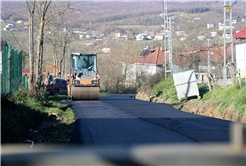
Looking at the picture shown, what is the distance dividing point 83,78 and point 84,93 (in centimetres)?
111

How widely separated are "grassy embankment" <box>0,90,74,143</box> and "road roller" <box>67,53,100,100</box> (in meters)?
4.51

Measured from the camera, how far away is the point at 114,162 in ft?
3.46

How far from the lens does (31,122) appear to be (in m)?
10.5

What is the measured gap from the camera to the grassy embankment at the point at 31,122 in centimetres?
774

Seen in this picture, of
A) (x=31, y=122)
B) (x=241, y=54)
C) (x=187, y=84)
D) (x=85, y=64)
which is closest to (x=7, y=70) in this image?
(x=31, y=122)

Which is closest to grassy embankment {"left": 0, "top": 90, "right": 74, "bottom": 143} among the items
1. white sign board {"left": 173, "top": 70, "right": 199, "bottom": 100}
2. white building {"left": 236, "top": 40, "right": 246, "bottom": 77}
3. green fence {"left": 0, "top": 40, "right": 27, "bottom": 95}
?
green fence {"left": 0, "top": 40, "right": 27, "bottom": 95}

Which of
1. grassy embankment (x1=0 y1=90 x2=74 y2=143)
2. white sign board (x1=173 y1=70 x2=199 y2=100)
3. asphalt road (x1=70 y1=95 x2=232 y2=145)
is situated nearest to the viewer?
asphalt road (x1=70 y1=95 x2=232 y2=145)

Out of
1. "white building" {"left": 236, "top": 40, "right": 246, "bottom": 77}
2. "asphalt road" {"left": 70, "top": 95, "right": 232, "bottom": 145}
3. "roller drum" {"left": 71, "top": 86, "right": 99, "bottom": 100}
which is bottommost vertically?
"asphalt road" {"left": 70, "top": 95, "right": 232, "bottom": 145}

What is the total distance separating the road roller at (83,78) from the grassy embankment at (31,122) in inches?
178

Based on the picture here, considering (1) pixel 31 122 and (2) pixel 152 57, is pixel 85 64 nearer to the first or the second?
(1) pixel 31 122

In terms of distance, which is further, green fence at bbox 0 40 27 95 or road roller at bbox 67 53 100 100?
road roller at bbox 67 53 100 100

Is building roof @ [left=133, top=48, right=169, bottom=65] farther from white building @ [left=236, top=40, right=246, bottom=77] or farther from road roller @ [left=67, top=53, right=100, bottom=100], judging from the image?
road roller @ [left=67, top=53, right=100, bottom=100]

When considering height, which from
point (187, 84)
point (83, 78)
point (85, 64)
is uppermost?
point (85, 64)

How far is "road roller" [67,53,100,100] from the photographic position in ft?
64.0
